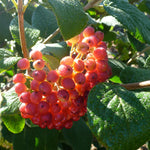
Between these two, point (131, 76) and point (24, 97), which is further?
point (131, 76)

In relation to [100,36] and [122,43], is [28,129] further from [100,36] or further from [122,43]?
[122,43]

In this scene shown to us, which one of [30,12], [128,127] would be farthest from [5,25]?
[128,127]

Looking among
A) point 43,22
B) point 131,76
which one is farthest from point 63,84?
point 43,22

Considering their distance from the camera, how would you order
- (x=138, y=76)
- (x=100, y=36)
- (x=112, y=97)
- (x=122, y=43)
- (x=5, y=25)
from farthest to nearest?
(x=122, y=43) < (x=5, y=25) < (x=138, y=76) < (x=100, y=36) < (x=112, y=97)

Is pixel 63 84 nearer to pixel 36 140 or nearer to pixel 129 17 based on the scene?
pixel 129 17

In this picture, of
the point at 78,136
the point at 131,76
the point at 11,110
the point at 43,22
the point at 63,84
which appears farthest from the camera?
the point at 78,136
